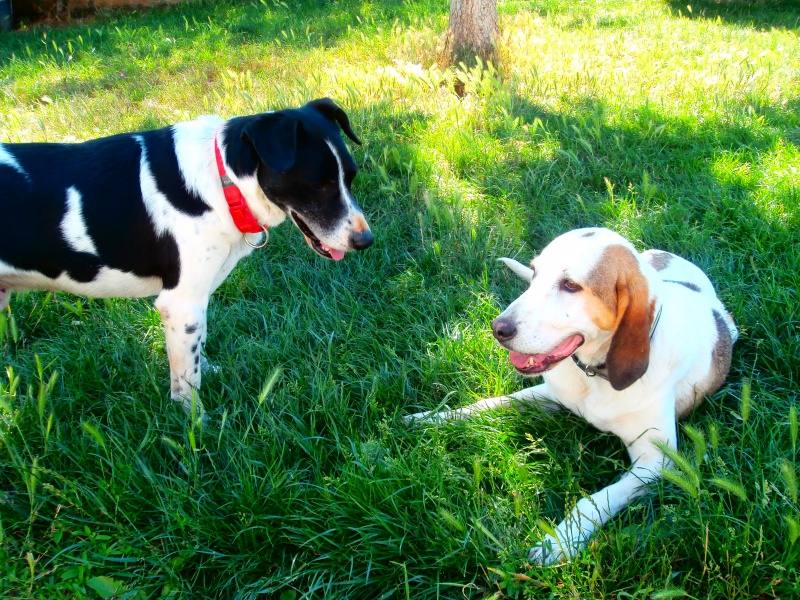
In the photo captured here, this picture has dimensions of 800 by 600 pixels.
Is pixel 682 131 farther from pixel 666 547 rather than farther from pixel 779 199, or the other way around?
pixel 666 547

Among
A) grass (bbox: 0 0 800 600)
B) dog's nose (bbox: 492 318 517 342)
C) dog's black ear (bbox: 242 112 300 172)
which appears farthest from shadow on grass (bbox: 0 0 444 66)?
dog's nose (bbox: 492 318 517 342)

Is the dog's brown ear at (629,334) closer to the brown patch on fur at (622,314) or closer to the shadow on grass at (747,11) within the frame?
the brown patch on fur at (622,314)

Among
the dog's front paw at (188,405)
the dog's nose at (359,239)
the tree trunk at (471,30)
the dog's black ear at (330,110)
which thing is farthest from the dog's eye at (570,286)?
the tree trunk at (471,30)

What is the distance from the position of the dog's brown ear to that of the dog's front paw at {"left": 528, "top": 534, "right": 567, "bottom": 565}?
625mm

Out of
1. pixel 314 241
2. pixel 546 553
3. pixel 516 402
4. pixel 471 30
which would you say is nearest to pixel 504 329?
pixel 516 402

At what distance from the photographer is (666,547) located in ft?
6.87

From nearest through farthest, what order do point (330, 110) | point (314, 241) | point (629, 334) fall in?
point (629, 334), point (314, 241), point (330, 110)

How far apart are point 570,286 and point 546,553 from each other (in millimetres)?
954

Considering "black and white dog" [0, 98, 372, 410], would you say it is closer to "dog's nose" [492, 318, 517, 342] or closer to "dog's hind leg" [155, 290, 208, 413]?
"dog's hind leg" [155, 290, 208, 413]

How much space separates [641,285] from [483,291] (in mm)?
1387

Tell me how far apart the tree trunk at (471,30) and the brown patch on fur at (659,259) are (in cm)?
417

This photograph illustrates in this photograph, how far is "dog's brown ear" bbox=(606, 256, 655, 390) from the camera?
2322 mm

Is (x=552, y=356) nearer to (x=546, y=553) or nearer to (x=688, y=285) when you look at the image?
(x=546, y=553)

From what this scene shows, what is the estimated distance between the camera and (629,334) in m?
2.33
